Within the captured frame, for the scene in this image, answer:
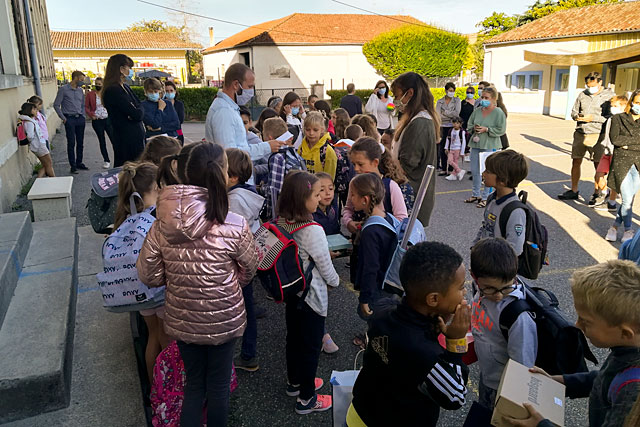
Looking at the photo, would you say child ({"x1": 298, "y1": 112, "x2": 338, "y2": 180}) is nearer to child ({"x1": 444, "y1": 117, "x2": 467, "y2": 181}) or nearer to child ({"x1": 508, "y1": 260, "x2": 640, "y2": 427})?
child ({"x1": 508, "y1": 260, "x2": 640, "y2": 427})

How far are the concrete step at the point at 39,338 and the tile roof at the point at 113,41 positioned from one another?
47439 millimetres

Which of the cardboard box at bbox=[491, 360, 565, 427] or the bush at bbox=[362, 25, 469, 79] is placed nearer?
the cardboard box at bbox=[491, 360, 565, 427]

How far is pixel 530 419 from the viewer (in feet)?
4.97

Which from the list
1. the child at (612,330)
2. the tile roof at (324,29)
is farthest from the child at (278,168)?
the tile roof at (324,29)

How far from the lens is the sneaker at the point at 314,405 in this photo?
2.84m

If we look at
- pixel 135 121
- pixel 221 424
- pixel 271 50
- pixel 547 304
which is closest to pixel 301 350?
pixel 221 424

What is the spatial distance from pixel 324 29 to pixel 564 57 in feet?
78.4

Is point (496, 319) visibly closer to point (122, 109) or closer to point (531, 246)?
point (531, 246)

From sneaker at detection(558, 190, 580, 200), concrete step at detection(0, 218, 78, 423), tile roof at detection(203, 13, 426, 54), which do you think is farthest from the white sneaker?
tile roof at detection(203, 13, 426, 54)

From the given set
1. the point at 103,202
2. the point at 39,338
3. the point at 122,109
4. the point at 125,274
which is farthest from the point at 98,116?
the point at 125,274

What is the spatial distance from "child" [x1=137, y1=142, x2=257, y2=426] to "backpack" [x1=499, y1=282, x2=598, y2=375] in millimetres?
1276

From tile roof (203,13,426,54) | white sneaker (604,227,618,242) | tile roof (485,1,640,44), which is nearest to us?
white sneaker (604,227,618,242)

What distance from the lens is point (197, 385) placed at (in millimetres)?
2328

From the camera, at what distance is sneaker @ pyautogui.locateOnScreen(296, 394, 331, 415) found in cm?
284
